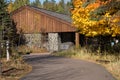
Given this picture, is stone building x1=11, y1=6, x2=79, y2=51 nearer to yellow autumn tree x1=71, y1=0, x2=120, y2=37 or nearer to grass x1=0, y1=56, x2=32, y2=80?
yellow autumn tree x1=71, y1=0, x2=120, y2=37

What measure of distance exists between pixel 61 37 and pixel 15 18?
6.38 meters

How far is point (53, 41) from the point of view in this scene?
141ft

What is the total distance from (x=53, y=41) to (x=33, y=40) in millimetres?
2763

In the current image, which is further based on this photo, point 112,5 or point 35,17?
point 35,17

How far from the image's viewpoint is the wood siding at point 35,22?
42062 millimetres

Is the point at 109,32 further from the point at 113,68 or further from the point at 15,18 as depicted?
the point at 15,18

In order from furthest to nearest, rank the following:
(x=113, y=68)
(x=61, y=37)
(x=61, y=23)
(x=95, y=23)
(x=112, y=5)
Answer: (x=61, y=37) < (x=61, y=23) < (x=95, y=23) < (x=113, y=68) < (x=112, y=5)

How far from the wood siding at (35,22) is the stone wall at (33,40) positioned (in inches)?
24.7

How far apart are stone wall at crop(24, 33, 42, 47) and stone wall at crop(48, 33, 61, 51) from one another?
4.94 ft


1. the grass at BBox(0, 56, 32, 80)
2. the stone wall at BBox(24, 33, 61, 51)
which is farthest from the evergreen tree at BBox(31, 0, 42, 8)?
the grass at BBox(0, 56, 32, 80)

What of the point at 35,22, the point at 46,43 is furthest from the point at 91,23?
the point at 35,22

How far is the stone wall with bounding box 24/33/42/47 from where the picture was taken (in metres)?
44.0

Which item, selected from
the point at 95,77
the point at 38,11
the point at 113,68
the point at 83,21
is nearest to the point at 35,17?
the point at 38,11

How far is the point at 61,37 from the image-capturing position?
146ft
